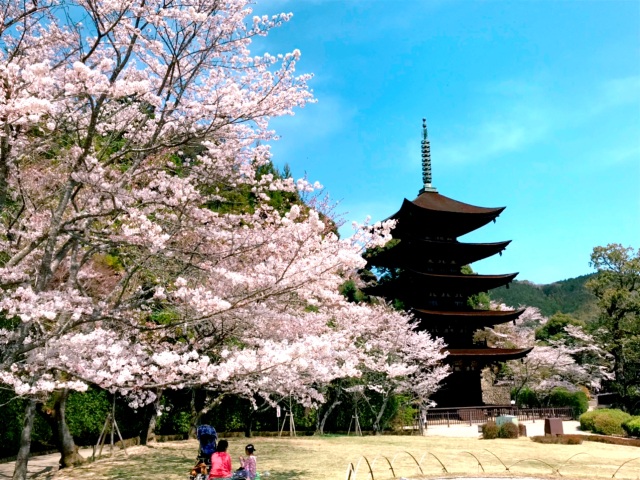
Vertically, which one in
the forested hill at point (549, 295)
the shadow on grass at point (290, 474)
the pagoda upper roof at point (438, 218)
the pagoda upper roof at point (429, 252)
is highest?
the forested hill at point (549, 295)

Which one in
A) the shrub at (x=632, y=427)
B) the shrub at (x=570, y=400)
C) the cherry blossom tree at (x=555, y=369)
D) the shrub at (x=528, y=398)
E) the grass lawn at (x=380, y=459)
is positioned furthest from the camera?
the cherry blossom tree at (x=555, y=369)

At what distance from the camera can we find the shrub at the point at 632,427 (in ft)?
66.5

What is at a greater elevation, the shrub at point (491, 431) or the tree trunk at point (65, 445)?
the tree trunk at point (65, 445)

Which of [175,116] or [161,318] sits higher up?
[175,116]

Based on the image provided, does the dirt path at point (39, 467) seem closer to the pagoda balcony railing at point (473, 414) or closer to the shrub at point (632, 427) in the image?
the pagoda balcony railing at point (473, 414)

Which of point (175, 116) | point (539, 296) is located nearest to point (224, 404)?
point (175, 116)

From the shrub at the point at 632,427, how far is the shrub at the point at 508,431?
458cm

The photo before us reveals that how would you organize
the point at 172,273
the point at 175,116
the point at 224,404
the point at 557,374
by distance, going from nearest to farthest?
1. the point at 175,116
2. the point at 172,273
3. the point at 224,404
4. the point at 557,374

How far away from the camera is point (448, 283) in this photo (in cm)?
2975

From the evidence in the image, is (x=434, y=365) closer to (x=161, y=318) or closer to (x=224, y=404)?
(x=224, y=404)

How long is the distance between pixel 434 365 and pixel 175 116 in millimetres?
20980

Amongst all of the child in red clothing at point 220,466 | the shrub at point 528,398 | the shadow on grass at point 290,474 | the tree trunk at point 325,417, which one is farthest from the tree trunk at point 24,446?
the shrub at point 528,398

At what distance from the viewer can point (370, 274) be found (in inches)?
1489

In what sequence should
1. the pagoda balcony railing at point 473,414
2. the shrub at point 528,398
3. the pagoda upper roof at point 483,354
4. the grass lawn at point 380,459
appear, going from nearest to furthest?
the grass lawn at point 380,459
the pagoda balcony railing at point 473,414
the pagoda upper roof at point 483,354
the shrub at point 528,398
